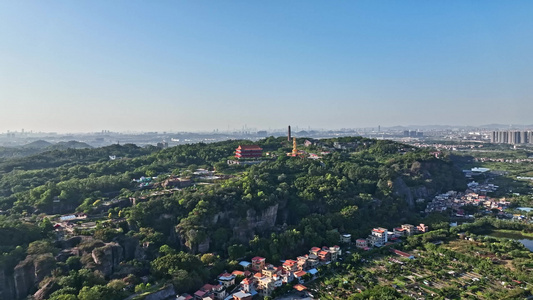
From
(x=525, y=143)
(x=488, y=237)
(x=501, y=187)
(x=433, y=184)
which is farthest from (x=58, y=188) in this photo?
(x=525, y=143)

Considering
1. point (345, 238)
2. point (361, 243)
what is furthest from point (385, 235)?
point (345, 238)

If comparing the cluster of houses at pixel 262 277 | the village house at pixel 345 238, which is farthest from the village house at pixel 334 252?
the village house at pixel 345 238

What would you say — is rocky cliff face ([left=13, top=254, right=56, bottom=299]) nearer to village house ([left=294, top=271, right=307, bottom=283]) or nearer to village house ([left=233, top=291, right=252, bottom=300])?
village house ([left=233, top=291, right=252, bottom=300])

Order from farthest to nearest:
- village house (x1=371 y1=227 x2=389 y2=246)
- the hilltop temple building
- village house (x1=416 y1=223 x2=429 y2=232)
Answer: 1. the hilltop temple building
2. village house (x1=416 y1=223 x2=429 y2=232)
3. village house (x1=371 y1=227 x2=389 y2=246)

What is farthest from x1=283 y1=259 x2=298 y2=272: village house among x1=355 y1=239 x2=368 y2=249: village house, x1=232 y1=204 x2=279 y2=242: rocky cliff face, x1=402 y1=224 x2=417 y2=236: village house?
x1=402 y1=224 x2=417 y2=236: village house

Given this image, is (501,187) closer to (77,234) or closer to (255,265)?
(255,265)

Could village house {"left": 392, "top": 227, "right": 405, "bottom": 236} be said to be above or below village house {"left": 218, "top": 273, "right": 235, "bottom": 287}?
below

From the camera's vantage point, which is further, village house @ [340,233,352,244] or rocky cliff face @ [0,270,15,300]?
village house @ [340,233,352,244]

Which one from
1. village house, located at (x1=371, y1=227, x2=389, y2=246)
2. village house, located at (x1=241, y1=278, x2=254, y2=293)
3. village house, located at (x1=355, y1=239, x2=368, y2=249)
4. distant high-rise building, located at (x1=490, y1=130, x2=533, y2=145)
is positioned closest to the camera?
village house, located at (x1=241, y1=278, x2=254, y2=293)
